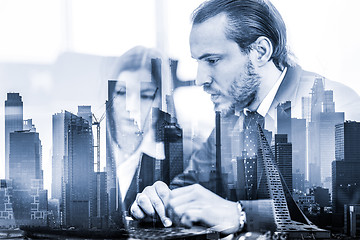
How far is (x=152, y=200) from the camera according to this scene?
3145mm

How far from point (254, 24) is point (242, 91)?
388 millimetres

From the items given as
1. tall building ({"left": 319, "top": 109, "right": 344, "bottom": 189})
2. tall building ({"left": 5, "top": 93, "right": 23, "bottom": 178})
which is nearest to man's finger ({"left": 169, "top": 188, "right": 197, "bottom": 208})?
tall building ({"left": 319, "top": 109, "right": 344, "bottom": 189})

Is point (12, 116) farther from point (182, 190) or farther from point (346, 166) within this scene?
point (346, 166)

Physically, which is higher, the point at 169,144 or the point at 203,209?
the point at 169,144

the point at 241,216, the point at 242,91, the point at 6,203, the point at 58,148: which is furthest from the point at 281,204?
the point at 6,203

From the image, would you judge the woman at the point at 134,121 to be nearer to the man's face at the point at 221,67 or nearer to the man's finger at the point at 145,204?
→ the man's finger at the point at 145,204

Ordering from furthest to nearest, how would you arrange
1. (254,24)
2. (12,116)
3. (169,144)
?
(12,116), (169,144), (254,24)

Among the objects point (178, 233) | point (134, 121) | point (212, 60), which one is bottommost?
point (178, 233)

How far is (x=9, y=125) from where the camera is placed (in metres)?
3.28

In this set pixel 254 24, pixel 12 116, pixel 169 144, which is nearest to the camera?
pixel 254 24

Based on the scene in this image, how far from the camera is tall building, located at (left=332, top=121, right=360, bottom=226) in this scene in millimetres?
3064

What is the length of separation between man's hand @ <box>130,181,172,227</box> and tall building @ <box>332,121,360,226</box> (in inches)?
38.3

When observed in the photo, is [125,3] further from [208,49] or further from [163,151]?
[163,151]

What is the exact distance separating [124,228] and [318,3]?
175 centimetres
